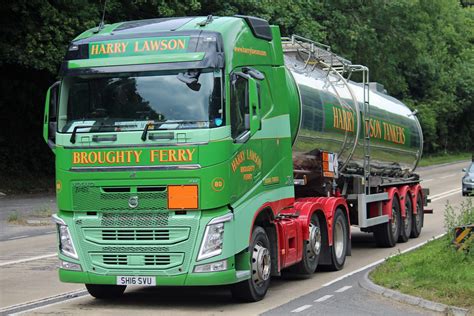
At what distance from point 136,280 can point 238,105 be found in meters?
2.52

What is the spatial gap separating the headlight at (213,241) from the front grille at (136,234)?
1.53ft

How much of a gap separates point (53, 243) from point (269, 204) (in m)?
8.68

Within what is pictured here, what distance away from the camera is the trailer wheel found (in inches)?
803

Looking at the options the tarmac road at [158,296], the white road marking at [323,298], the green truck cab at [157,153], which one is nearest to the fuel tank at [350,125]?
the tarmac road at [158,296]

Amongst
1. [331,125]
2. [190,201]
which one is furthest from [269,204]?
[331,125]

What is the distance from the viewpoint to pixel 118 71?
11.0 m

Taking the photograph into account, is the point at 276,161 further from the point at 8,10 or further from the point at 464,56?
the point at 464,56

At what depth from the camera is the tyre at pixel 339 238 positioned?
14.9 m

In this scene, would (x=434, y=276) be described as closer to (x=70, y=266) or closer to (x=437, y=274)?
(x=437, y=274)

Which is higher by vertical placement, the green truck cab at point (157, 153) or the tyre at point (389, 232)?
the green truck cab at point (157, 153)

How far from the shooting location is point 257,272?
11.4 m

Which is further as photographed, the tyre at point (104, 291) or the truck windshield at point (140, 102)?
the tyre at point (104, 291)

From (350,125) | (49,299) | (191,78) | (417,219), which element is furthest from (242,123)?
(417,219)

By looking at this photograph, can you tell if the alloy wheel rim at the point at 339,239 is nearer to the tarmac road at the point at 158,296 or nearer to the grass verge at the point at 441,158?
the tarmac road at the point at 158,296
